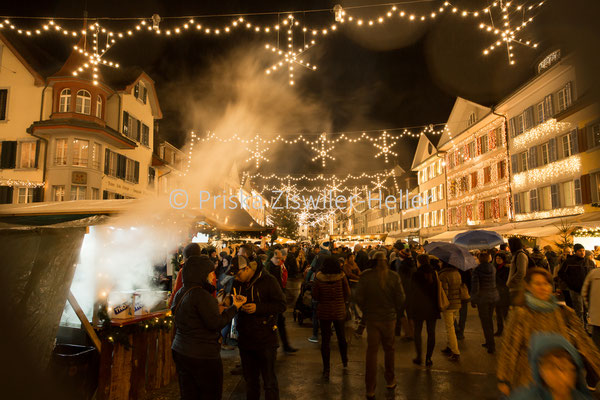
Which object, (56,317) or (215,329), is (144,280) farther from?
(215,329)

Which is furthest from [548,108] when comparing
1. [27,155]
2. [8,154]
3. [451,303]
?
[8,154]

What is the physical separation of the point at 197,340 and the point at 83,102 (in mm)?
22749

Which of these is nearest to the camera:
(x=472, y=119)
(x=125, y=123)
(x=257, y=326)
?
(x=257, y=326)

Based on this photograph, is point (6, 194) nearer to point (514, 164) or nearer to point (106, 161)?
point (106, 161)

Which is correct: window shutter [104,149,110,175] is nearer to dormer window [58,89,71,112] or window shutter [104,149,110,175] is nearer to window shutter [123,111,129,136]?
window shutter [123,111,129,136]

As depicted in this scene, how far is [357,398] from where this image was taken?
5086mm

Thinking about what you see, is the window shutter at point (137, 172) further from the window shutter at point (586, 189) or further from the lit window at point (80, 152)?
the window shutter at point (586, 189)

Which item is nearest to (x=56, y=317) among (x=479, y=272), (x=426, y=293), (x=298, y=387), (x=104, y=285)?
(x=104, y=285)

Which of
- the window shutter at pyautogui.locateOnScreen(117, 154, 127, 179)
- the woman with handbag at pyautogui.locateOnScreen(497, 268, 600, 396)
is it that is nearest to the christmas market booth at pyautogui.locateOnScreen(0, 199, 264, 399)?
the woman with handbag at pyautogui.locateOnScreen(497, 268, 600, 396)

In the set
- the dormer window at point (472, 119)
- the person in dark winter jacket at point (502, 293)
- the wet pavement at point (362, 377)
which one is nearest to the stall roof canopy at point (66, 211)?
the wet pavement at point (362, 377)

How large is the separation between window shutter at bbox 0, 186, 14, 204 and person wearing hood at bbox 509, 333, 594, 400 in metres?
24.8

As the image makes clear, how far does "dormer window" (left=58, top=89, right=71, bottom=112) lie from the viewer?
2181 centimetres

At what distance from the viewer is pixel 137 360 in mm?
5062

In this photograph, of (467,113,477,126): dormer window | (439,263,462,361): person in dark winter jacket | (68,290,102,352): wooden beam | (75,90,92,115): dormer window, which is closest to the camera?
(68,290,102,352): wooden beam
